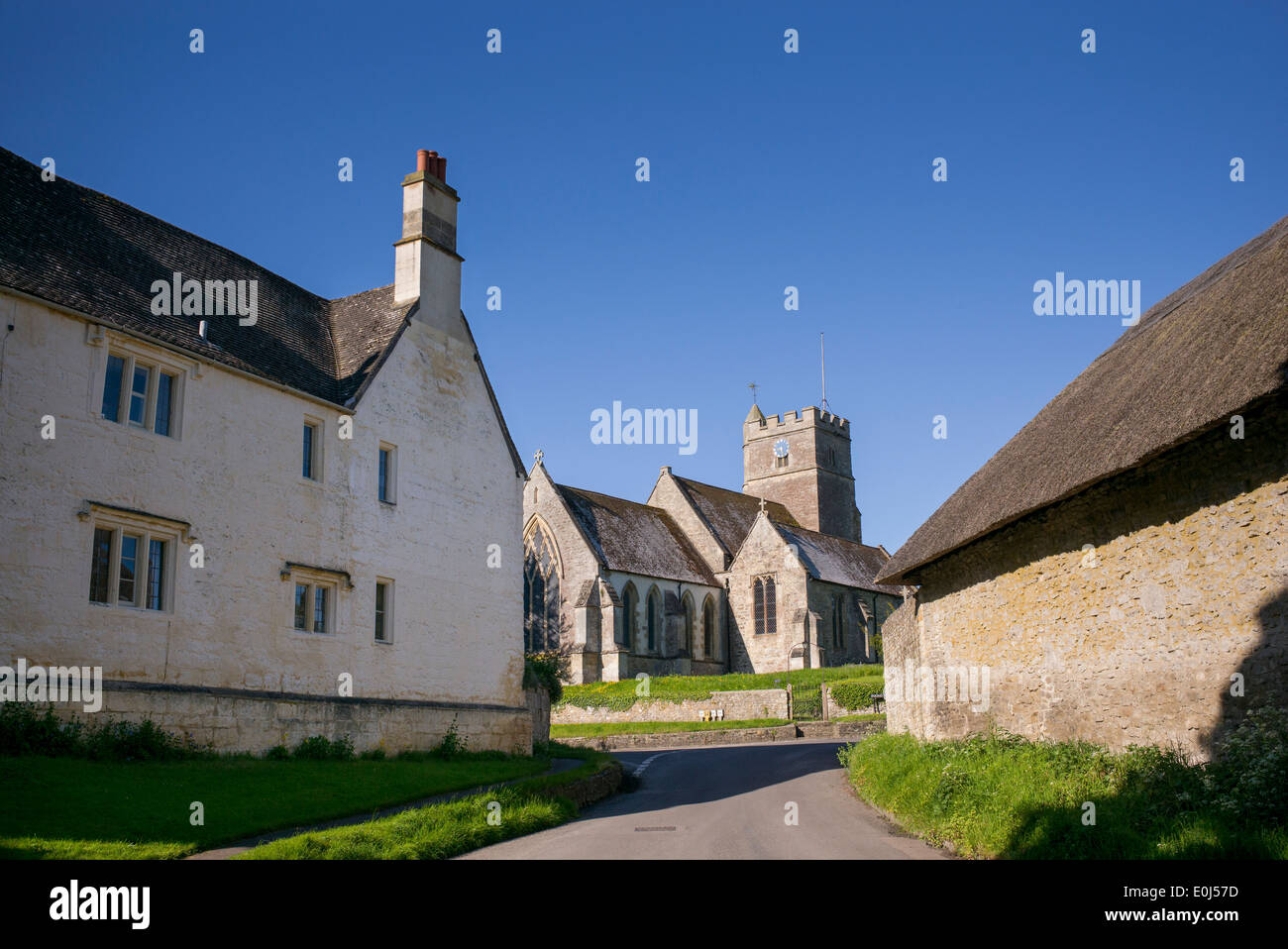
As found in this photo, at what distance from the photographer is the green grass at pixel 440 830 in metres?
10.1

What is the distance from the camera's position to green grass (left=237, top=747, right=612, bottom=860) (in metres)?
10.1

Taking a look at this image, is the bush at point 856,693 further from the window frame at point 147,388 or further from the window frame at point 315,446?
the window frame at point 147,388

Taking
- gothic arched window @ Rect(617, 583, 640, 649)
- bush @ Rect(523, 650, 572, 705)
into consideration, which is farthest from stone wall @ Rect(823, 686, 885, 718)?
gothic arched window @ Rect(617, 583, 640, 649)

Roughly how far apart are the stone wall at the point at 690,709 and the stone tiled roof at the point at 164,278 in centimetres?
2147

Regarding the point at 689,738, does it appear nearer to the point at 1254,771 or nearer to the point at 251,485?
the point at 251,485

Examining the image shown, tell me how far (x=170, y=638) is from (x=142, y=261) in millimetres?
6999

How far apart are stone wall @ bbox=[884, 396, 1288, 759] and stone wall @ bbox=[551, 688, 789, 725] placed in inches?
836

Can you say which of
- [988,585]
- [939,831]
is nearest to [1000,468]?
[988,585]

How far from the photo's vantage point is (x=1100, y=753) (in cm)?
1213

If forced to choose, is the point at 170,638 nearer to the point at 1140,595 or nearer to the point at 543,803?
the point at 543,803

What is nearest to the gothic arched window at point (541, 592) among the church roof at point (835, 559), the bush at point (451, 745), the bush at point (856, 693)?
the church roof at point (835, 559)

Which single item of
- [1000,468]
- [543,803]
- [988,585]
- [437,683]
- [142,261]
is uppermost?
[142,261]

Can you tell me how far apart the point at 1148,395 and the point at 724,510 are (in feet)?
166

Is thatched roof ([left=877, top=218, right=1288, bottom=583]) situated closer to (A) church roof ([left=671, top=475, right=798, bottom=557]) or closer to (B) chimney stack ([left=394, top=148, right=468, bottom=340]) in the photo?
(B) chimney stack ([left=394, top=148, right=468, bottom=340])
